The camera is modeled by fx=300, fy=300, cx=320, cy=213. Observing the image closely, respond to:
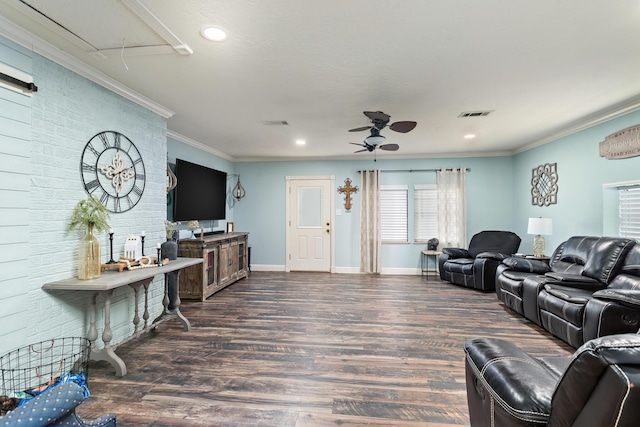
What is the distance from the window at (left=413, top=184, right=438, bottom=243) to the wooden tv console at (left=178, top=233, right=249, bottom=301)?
12.4 ft

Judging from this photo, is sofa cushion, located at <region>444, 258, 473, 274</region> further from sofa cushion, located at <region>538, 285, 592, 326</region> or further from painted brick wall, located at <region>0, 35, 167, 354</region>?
painted brick wall, located at <region>0, 35, 167, 354</region>

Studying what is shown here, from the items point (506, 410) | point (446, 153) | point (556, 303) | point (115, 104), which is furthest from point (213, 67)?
point (446, 153)

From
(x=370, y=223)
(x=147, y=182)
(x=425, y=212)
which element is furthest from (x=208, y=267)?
(x=425, y=212)

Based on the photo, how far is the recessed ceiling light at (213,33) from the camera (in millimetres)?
2039

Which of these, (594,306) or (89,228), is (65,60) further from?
(594,306)

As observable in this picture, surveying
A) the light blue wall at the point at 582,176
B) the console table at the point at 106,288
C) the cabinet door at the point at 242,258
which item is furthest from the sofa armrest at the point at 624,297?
the cabinet door at the point at 242,258

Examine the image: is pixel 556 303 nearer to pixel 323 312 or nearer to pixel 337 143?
pixel 323 312

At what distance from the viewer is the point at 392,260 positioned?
6.51m

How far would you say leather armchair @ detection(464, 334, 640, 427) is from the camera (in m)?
0.81

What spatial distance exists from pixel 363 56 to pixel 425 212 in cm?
459

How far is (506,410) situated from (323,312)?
9.75ft

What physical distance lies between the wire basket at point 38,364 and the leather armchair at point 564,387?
2497mm

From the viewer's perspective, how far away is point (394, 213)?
21.4 feet

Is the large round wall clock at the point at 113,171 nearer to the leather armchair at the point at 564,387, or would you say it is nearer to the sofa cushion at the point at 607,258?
the leather armchair at the point at 564,387
